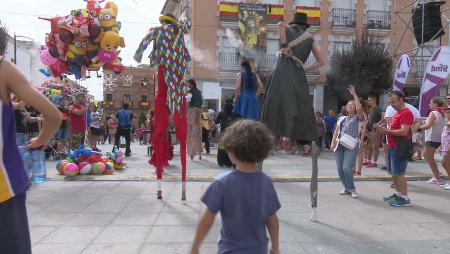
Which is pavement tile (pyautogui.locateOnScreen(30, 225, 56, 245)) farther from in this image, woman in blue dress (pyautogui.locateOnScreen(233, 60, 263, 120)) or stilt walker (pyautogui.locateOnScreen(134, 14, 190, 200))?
woman in blue dress (pyautogui.locateOnScreen(233, 60, 263, 120))

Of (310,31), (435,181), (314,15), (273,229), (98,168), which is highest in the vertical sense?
(314,15)

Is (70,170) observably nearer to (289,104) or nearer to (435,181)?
(289,104)

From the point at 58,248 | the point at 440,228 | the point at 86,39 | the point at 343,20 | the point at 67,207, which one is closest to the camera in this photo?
the point at 58,248

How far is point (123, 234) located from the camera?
15.6ft

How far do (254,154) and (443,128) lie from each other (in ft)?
24.1

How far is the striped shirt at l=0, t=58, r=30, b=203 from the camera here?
7.98 feet

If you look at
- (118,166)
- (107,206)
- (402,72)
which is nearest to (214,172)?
(118,166)

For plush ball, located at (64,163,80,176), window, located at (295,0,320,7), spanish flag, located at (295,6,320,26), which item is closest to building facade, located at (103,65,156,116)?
window, located at (295,0,320,7)

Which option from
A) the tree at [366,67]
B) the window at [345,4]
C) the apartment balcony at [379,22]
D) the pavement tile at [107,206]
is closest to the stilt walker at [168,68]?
the pavement tile at [107,206]

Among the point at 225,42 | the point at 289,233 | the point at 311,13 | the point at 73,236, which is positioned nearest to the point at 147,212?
the point at 73,236

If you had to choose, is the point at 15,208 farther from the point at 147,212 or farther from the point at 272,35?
the point at 272,35

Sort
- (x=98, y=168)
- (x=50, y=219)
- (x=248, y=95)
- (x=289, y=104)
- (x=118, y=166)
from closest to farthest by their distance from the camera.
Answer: (x=289, y=104), (x=50, y=219), (x=248, y=95), (x=98, y=168), (x=118, y=166)

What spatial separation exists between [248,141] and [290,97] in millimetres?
2462

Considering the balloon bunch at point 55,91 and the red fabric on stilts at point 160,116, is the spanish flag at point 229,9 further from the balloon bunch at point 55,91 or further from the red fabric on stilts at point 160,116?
the red fabric on stilts at point 160,116
